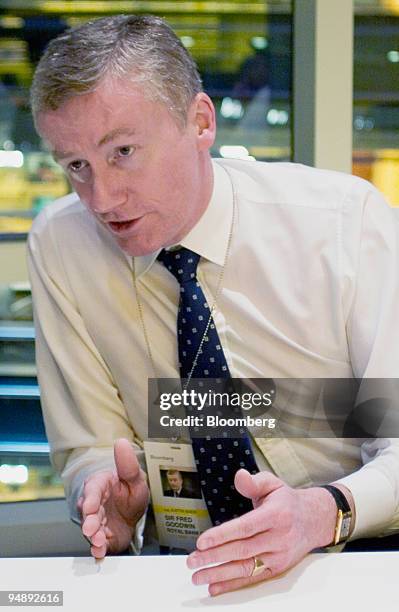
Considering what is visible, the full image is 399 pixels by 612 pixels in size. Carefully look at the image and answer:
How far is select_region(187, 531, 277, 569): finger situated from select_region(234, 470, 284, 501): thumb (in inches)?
2.2

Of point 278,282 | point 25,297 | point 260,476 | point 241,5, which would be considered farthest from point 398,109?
point 260,476

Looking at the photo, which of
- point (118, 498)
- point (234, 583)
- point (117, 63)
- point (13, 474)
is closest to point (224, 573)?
point (234, 583)

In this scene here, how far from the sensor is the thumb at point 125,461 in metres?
1.29

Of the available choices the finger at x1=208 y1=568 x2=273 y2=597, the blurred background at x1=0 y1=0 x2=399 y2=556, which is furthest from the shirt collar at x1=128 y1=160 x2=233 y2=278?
the blurred background at x1=0 y1=0 x2=399 y2=556

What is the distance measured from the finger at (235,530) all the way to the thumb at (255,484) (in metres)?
0.03

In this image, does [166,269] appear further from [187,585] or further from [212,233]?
[187,585]

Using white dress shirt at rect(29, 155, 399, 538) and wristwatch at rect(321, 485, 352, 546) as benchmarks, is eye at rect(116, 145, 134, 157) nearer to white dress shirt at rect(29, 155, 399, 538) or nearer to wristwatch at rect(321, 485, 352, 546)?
white dress shirt at rect(29, 155, 399, 538)

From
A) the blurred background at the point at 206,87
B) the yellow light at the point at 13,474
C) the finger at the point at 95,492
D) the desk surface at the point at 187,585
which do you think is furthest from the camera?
the yellow light at the point at 13,474

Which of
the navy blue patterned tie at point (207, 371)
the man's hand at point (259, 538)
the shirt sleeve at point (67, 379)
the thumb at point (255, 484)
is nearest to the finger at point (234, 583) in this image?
the man's hand at point (259, 538)

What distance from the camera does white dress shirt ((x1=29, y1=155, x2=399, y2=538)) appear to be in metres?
1.54

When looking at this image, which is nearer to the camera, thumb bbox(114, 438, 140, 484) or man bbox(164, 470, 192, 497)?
thumb bbox(114, 438, 140, 484)

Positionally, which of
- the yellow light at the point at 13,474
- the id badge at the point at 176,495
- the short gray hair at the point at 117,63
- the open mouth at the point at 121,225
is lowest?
A: the yellow light at the point at 13,474

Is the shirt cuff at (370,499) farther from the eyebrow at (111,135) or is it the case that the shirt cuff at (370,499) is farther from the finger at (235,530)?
the eyebrow at (111,135)

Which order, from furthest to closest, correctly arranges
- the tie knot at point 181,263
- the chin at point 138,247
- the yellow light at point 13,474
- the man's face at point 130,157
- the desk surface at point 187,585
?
the yellow light at point 13,474 → the tie knot at point 181,263 → the chin at point 138,247 → the man's face at point 130,157 → the desk surface at point 187,585
